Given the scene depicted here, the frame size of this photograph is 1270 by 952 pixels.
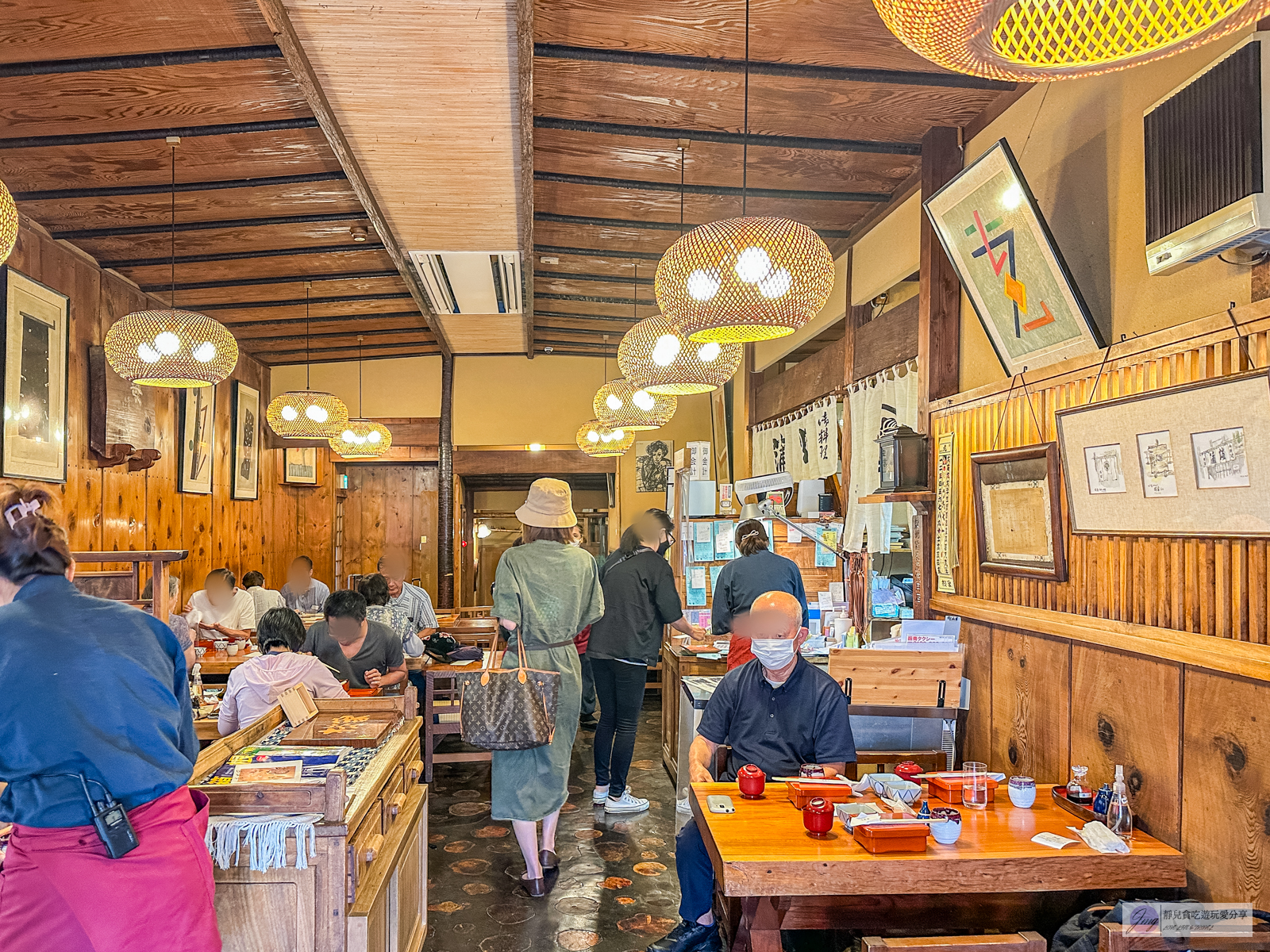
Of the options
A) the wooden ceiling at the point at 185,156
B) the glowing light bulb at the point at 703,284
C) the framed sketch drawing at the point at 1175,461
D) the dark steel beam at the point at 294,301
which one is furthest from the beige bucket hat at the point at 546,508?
the dark steel beam at the point at 294,301

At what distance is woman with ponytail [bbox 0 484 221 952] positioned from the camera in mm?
1966

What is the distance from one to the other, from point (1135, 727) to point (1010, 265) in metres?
1.70

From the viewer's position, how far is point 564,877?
425 centimetres

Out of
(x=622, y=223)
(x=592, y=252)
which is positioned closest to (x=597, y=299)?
(x=592, y=252)

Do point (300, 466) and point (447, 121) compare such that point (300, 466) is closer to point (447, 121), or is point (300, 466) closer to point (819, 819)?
point (447, 121)

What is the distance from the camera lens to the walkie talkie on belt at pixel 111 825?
1964mm

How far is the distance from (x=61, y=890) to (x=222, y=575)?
16.9 feet

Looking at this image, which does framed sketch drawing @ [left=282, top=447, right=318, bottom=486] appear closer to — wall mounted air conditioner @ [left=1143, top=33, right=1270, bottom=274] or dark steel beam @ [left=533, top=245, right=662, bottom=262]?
dark steel beam @ [left=533, top=245, right=662, bottom=262]

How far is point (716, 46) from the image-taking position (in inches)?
146

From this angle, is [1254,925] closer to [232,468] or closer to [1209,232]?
[1209,232]

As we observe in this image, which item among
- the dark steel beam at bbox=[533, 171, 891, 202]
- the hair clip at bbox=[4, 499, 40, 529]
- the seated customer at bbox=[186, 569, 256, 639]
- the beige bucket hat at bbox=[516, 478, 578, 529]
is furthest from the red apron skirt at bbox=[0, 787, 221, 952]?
the seated customer at bbox=[186, 569, 256, 639]

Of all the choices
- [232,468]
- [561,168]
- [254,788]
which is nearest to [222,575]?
[232,468]

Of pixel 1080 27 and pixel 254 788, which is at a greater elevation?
pixel 1080 27

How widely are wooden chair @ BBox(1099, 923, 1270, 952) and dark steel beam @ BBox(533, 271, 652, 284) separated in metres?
6.24
